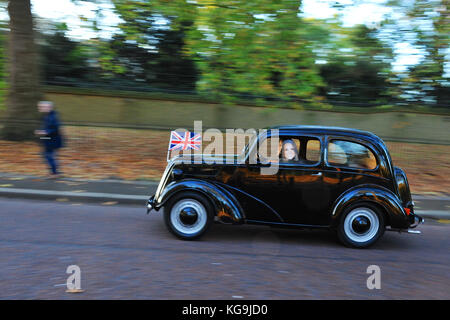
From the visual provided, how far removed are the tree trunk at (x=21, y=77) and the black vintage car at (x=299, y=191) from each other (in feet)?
28.4

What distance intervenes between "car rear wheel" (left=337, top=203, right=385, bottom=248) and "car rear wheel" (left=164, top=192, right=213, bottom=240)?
1918 mm

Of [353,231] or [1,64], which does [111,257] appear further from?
[1,64]

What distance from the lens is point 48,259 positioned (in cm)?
438

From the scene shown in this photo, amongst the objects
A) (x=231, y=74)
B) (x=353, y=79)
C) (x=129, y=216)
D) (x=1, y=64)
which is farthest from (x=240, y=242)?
(x=353, y=79)

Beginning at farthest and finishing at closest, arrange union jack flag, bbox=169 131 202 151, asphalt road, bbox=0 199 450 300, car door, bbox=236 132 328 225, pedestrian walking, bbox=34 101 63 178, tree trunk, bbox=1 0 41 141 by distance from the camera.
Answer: tree trunk, bbox=1 0 41 141 < pedestrian walking, bbox=34 101 63 178 < union jack flag, bbox=169 131 202 151 < car door, bbox=236 132 328 225 < asphalt road, bbox=0 199 450 300

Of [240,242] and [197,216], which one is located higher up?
[197,216]

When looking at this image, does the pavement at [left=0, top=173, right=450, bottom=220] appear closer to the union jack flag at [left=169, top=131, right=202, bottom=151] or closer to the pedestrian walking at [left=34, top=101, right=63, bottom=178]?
the pedestrian walking at [left=34, top=101, right=63, bottom=178]

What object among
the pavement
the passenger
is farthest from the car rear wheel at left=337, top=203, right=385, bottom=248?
the pavement

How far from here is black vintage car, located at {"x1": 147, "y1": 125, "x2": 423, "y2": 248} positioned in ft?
17.4

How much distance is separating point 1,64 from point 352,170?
12.5m

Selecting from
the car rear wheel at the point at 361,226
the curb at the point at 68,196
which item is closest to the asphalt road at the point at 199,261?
the car rear wheel at the point at 361,226

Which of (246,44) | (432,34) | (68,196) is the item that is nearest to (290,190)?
(68,196)

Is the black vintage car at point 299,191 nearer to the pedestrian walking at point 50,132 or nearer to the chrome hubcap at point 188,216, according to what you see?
the chrome hubcap at point 188,216

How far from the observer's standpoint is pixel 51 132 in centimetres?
855
